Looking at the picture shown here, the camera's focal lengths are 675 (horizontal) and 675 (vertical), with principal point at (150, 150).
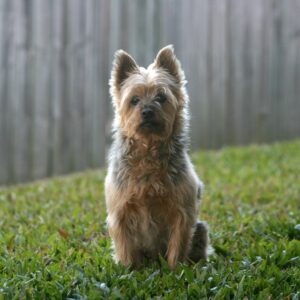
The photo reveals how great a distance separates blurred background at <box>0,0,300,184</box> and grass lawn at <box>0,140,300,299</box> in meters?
0.73

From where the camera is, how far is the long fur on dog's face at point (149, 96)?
532cm

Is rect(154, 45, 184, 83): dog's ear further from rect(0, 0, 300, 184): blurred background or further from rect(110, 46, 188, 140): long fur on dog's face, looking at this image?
rect(0, 0, 300, 184): blurred background

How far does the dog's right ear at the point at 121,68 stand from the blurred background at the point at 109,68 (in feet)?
15.2

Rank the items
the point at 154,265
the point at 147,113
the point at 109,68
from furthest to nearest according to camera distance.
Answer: the point at 109,68
the point at 154,265
the point at 147,113

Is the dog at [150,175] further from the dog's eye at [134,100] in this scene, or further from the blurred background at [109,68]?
the blurred background at [109,68]

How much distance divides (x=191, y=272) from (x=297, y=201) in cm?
349

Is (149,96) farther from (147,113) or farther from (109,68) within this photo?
(109,68)

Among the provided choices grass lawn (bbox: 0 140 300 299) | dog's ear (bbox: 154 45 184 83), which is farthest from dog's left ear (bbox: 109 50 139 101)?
grass lawn (bbox: 0 140 300 299)

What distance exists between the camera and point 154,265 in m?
5.50

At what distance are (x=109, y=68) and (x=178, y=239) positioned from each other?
248 inches

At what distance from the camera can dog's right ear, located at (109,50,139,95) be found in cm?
564

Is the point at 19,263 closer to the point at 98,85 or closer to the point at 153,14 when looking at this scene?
the point at 98,85

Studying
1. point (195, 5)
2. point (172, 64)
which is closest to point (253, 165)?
point (195, 5)

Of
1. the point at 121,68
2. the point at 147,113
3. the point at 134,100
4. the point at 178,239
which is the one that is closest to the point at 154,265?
the point at 178,239
